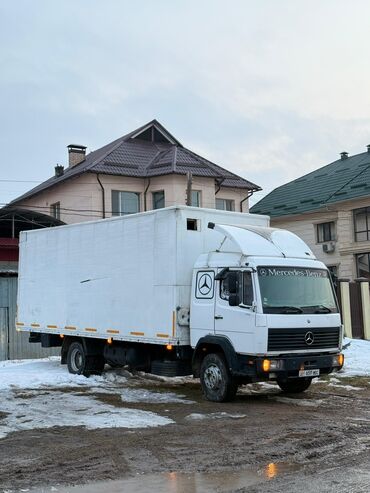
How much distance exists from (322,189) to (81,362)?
28.0m

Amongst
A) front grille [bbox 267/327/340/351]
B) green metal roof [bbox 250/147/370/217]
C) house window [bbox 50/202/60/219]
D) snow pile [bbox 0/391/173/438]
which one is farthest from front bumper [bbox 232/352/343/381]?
house window [bbox 50/202/60/219]

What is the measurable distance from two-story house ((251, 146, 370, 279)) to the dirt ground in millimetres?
25674

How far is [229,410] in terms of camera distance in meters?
10.8

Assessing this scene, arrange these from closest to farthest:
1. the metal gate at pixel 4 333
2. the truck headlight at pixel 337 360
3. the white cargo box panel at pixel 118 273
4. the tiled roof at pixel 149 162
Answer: the truck headlight at pixel 337 360
the white cargo box panel at pixel 118 273
the metal gate at pixel 4 333
the tiled roof at pixel 149 162

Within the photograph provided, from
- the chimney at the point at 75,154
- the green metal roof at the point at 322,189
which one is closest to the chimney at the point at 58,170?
the chimney at the point at 75,154

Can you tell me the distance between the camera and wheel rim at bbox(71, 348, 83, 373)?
49.9 ft

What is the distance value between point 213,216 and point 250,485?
7.22 metres

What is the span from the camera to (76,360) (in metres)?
15.4

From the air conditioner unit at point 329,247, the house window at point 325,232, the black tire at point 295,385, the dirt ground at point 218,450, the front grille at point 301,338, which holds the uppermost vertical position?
the house window at point 325,232

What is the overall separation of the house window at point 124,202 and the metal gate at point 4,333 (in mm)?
13697

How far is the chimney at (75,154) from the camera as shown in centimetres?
3712

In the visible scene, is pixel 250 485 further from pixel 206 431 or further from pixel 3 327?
pixel 3 327

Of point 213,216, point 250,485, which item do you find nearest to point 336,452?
point 250,485

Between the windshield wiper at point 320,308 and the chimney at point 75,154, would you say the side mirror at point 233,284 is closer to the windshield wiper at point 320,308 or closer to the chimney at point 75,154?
the windshield wiper at point 320,308
